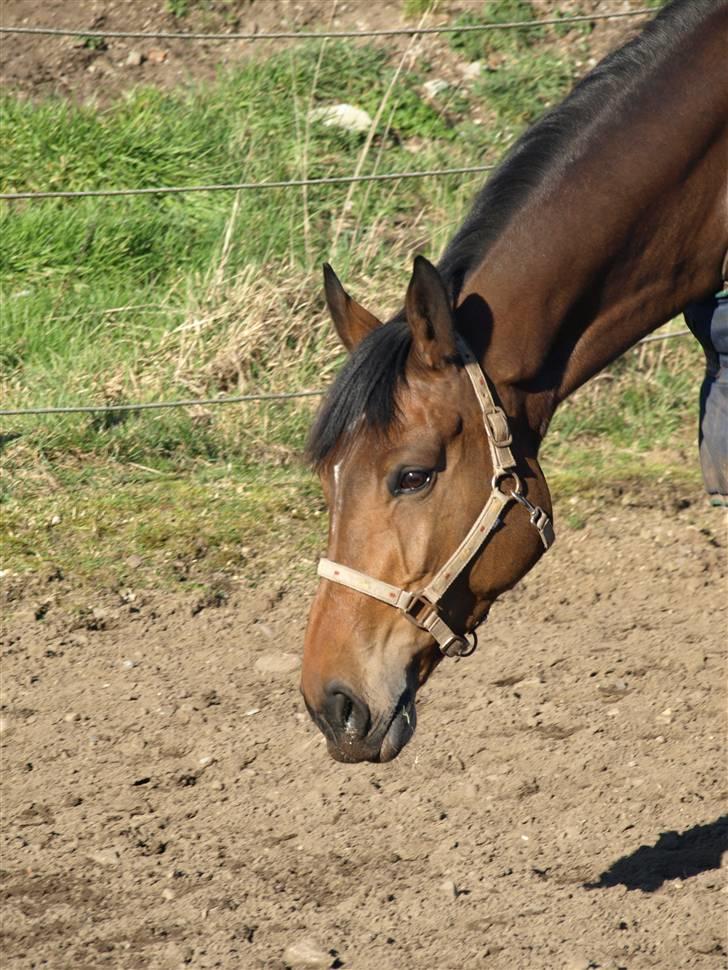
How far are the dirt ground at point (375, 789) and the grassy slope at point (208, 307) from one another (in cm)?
53

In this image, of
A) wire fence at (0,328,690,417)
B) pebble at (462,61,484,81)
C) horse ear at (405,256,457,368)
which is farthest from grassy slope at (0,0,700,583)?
horse ear at (405,256,457,368)

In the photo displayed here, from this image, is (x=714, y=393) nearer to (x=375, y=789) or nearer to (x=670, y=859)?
(x=670, y=859)

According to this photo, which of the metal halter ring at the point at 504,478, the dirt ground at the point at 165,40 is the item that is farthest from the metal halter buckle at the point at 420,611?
the dirt ground at the point at 165,40

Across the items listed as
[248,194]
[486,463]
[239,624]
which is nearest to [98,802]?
[239,624]

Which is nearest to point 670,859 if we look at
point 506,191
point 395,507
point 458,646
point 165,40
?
point 458,646

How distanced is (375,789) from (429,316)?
1657 millimetres

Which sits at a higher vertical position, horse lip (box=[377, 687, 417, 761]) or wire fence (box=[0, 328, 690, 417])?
horse lip (box=[377, 687, 417, 761])

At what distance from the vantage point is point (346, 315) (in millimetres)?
2625

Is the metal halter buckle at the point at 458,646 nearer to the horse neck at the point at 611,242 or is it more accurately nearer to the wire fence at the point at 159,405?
the horse neck at the point at 611,242

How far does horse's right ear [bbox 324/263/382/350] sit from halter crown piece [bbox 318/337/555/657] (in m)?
0.33

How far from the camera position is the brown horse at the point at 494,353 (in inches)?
93.9

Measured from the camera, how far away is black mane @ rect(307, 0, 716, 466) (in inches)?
93.4

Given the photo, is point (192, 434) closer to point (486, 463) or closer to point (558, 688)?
point (558, 688)

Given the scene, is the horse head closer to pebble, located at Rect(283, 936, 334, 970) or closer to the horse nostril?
the horse nostril
